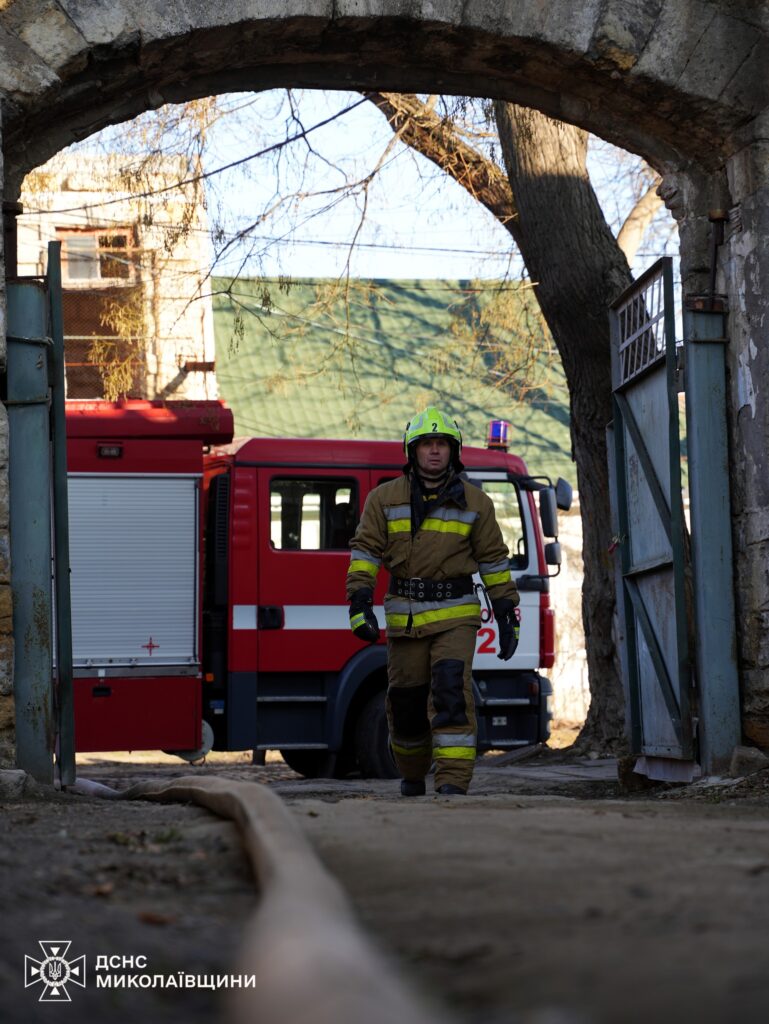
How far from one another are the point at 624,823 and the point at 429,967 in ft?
6.53

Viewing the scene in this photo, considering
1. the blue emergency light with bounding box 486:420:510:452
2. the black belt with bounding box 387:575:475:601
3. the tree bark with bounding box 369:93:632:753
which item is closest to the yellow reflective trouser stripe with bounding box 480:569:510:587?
the black belt with bounding box 387:575:475:601

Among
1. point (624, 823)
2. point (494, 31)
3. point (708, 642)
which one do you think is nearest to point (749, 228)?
point (494, 31)

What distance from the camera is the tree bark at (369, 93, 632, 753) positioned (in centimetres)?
1006

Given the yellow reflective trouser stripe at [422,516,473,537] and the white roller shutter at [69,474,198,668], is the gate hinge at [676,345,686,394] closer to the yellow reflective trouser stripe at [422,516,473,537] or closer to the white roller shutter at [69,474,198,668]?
the yellow reflective trouser stripe at [422,516,473,537]

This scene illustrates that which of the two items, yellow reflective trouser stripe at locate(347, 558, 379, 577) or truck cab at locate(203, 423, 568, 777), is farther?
truck cab at locate(203, 423, 568, 777)

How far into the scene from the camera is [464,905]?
283cm

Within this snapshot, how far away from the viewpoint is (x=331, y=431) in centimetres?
1939

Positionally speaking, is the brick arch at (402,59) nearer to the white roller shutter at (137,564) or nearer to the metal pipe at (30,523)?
the metal pipe at (30,523)

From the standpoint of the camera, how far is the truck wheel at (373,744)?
34.6ft

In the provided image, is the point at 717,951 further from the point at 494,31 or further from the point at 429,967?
the point at 494,31

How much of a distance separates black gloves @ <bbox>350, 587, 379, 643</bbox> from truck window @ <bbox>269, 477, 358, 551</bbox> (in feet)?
12.3

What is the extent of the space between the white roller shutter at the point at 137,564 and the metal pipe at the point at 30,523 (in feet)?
12.5

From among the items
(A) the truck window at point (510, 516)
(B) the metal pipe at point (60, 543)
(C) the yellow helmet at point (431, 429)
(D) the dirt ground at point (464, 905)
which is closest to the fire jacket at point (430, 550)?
(C) the yellow helmet at point (431, 429)

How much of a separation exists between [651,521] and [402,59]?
2.68m
